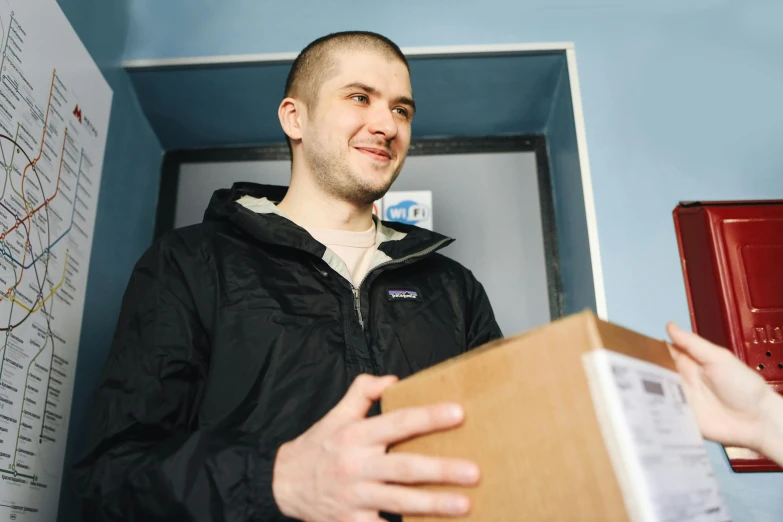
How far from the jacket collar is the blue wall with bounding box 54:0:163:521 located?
0.31 metres

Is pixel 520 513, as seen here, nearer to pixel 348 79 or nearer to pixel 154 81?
pixel 348 79

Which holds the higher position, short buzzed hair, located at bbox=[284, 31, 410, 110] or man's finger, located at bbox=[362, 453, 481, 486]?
short buzzed hair, located at bbox=[284, 31, 410, 110]

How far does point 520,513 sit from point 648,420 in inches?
5.2

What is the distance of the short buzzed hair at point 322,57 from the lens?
129 cm

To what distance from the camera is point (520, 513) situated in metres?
0.53

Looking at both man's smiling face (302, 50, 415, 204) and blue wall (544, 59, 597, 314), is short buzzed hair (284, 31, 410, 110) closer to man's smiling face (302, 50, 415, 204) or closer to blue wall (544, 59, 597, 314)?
man's smiling face (302, 50, 415, 204)

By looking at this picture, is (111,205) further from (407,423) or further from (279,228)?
(407,423)

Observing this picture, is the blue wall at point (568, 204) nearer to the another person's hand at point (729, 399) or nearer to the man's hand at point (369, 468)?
the another person's hand at point (729, 399)

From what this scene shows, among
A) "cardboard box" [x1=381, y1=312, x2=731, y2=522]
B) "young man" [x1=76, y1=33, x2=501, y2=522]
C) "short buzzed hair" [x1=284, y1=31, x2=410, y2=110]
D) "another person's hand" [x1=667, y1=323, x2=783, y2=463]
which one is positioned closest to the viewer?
"cardboard box" [x1=381, y1=312, x2=731, y2=522]

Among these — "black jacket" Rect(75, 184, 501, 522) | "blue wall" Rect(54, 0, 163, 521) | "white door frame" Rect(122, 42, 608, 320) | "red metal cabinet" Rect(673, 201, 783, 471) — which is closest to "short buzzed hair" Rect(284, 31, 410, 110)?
"white door frame" Rect(122, 42, 608, 320)

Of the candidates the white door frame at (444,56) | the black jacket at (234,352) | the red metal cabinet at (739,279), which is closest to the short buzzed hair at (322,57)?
the white door frame at (444,56)

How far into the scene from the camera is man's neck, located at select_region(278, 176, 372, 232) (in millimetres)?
1213

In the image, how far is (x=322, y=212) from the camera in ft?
4.00

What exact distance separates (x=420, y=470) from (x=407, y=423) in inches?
1.7
